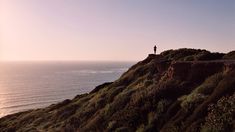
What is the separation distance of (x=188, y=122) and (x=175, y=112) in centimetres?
256

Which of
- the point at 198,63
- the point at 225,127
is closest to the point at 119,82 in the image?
the point at 198,63

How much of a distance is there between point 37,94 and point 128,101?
112313mm

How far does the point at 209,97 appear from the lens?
58.5 ft

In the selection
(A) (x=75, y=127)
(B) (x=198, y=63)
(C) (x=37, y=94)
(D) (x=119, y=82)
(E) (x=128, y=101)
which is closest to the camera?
(B) (x=198, y=63)

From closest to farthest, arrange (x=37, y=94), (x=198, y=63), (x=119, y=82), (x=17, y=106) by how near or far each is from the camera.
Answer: (x=198, y=63) → (x=119, y=82) → (x=17, y=106) → (x=37, y=94)

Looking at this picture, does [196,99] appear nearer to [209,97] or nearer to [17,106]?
[209,97]

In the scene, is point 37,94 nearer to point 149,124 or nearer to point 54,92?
point 54,92

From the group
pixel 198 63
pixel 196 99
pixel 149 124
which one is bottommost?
pixel 149 124

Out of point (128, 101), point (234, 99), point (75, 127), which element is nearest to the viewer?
point (234, 99)

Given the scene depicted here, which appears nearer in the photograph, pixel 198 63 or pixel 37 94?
pixel 198 63

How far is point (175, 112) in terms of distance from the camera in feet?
63.2

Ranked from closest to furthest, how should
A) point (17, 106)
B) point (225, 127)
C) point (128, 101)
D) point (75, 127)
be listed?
point (225, 127) < point (128, 101) < point (75, 127) < point (17, 106)

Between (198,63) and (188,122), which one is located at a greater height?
(198,63)

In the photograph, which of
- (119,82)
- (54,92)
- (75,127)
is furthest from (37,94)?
(75,127)
